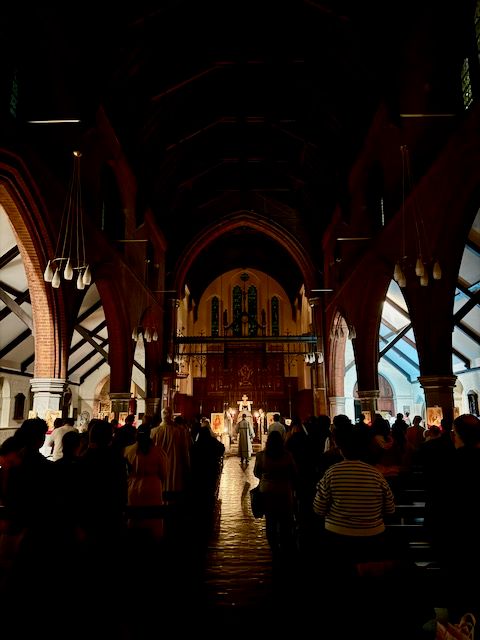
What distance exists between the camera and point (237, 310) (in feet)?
105

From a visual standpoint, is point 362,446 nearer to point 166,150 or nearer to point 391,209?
point 391,209

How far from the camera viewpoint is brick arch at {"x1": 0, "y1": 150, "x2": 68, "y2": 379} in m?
8.42

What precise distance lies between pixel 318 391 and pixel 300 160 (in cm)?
964

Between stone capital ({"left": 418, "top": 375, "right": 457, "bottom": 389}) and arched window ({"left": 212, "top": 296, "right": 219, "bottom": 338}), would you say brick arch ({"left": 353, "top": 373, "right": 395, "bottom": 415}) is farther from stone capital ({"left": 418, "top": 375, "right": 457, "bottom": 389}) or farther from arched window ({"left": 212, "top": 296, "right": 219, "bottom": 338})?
stone capital ({"left": 418, "top": 375, "right": 457, "bottom": 389})

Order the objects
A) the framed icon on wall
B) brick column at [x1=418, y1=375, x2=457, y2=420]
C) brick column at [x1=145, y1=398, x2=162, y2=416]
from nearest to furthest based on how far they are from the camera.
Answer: brick column at [x1=418, y1=375, x2=457, y2=420]
brick column at [x1=145, y1=398, x2=162, y2=416]
the framed icon on wall

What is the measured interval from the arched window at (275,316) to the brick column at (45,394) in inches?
885

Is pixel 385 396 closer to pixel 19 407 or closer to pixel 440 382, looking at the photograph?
pixel 440 382

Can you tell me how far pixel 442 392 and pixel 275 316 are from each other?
2242 cm

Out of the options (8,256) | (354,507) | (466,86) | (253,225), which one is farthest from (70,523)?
(253,225)

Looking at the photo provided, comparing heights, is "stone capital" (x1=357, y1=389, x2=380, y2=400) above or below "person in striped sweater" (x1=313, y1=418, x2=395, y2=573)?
above

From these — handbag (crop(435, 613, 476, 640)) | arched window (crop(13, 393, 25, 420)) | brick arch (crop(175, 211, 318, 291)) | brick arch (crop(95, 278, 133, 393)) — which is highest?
brick arch (crop(175, 211, 318, 291))

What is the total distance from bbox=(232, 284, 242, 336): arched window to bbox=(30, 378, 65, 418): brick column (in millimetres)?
21401

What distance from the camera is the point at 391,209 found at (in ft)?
39.7

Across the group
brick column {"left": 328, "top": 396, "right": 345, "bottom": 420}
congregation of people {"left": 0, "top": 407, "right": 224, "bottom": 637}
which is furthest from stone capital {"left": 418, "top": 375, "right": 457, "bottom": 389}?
brick column {"left": 328, "top": 396, "right": 345, "bottom": 420}
